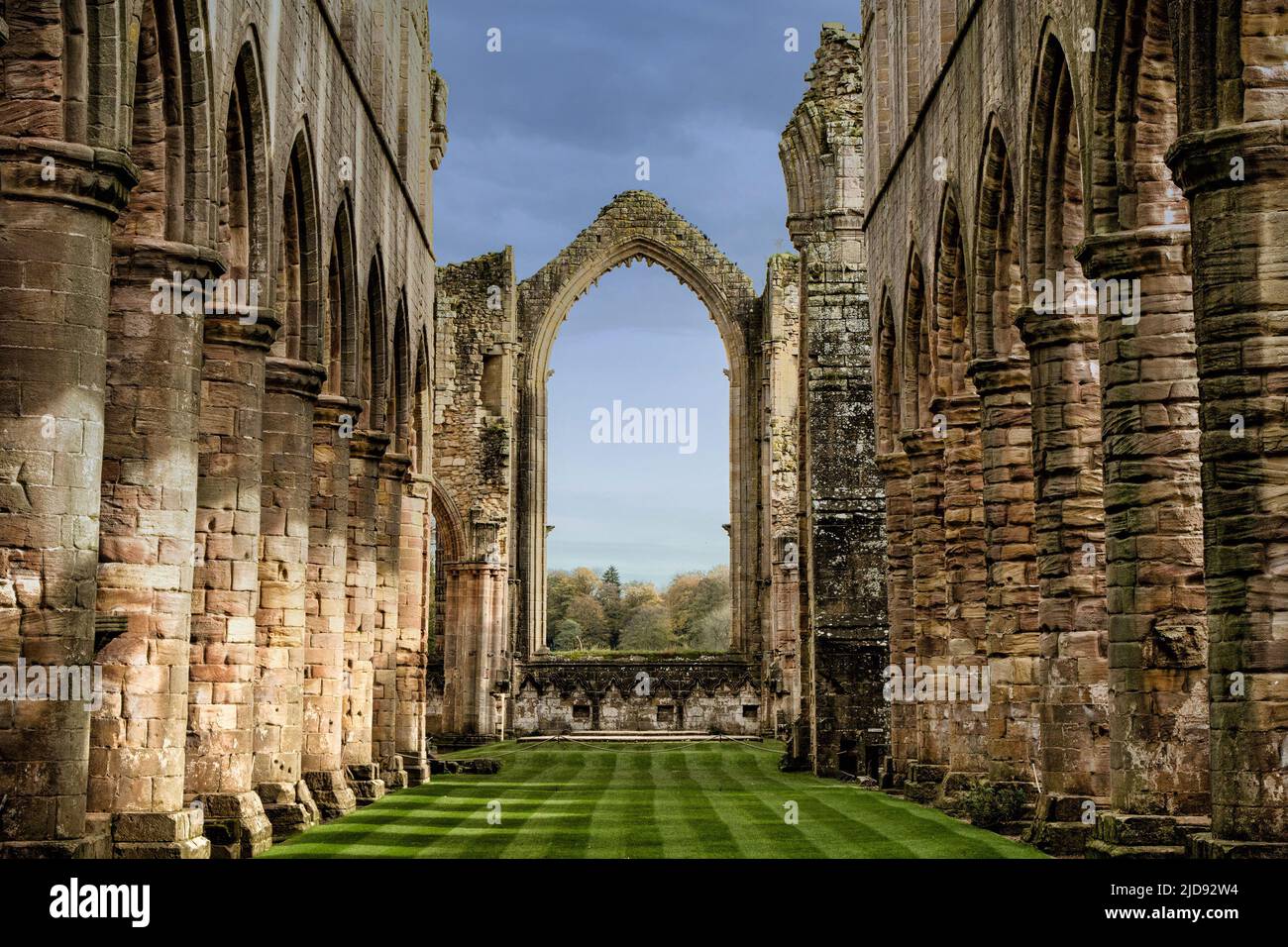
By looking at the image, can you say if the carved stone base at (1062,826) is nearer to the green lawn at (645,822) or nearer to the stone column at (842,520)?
the green lawn at (645,822)

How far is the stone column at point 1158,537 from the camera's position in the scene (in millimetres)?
10148

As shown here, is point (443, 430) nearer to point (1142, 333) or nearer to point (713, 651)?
point (713, 651)

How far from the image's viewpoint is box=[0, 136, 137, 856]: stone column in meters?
8.35

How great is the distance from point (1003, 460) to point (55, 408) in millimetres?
8177

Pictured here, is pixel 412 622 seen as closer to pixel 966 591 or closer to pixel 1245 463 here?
pixel 966 591

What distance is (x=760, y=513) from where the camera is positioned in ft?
128

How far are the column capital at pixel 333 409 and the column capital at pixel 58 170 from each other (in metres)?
8.14

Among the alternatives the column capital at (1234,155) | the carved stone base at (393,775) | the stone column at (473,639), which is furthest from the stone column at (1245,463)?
the stone column at (473,639)

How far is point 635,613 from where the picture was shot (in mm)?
76688

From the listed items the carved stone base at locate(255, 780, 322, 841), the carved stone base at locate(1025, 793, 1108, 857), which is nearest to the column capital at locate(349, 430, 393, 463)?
the carved stone base at locate(255, 780, 322, 841)

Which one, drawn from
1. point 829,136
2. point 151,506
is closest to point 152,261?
point 151,506

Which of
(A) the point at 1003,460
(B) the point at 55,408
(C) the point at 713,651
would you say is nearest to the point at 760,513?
(C) the point at 713,651

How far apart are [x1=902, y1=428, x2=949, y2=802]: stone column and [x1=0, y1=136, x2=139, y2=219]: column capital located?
425 inches

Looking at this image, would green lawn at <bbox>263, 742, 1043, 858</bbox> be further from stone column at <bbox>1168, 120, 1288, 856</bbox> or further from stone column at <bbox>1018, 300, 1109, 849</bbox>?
stone column at <bbox>1168, 120, 1288, 856</bbox>
